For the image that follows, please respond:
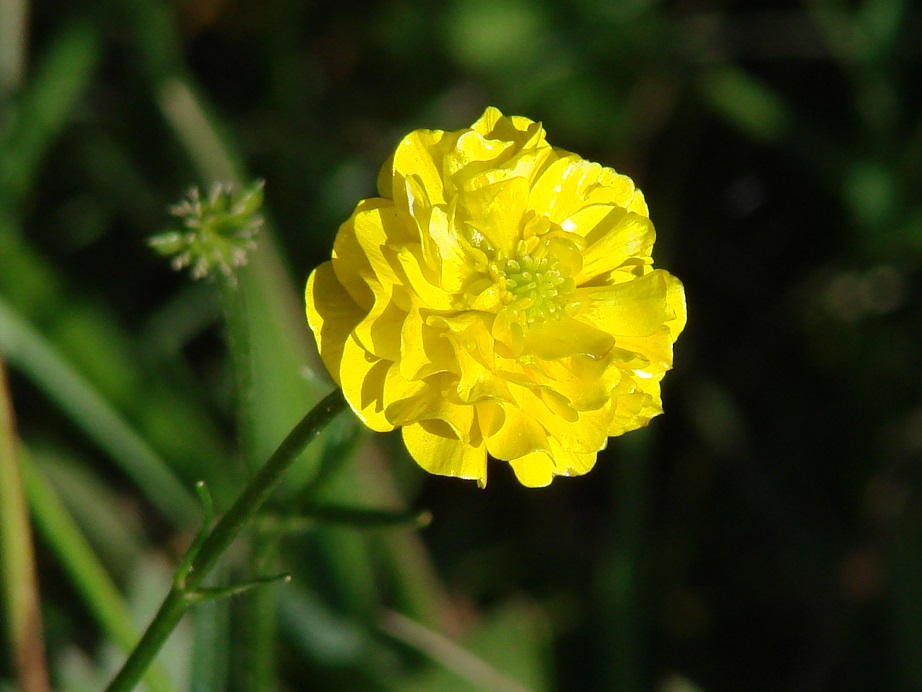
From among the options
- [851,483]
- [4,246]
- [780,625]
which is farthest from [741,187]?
[4,246]

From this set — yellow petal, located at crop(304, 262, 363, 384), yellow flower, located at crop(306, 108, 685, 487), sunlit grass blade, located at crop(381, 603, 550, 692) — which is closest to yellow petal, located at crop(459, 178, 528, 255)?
yellow flower, located at crop(306, 108, 685, 487)

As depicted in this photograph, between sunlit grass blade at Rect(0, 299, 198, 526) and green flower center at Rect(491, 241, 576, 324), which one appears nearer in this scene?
green flower center at Rect(491, 241, 576, 324)

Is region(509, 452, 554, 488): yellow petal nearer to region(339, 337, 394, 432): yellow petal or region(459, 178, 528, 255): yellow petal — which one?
region(339, 337, 394, 432): yellow petal

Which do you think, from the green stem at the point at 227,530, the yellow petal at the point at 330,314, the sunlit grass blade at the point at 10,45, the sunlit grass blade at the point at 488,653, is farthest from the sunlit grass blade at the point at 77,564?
the sunlit grass blade at the point at 10,45

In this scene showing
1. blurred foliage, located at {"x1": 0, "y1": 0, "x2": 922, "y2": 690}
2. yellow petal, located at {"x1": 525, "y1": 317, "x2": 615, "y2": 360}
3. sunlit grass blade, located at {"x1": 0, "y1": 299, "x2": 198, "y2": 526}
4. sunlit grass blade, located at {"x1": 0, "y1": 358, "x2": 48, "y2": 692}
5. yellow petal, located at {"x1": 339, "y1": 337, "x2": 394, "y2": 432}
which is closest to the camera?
yellow petal, located at {"x1": 339, "y1": 337, "x2": 394, "y2": 432}

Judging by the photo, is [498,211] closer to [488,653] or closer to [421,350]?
[421,350]

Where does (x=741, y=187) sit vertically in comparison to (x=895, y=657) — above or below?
above

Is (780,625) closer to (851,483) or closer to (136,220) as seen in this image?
(851,483)

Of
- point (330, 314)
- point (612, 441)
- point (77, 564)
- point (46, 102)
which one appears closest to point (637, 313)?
point (330, 314)
